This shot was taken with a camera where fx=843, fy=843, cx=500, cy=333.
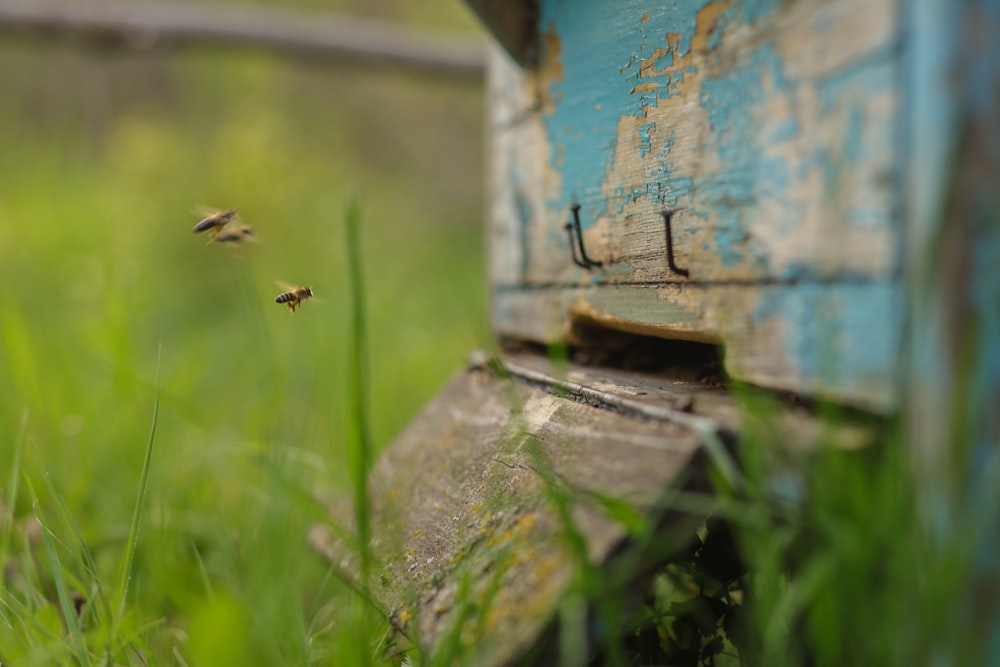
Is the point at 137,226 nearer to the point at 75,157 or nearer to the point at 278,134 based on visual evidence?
the point at 75,157

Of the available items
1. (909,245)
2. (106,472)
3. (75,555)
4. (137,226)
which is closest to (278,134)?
(137,226)

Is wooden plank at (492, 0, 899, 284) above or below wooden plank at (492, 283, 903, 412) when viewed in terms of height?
above

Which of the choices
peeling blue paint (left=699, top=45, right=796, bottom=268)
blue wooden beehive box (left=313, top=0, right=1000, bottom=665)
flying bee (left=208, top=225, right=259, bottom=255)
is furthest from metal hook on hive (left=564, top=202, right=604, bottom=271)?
flying bee (left=208, top=225, right=259, bottom=255)

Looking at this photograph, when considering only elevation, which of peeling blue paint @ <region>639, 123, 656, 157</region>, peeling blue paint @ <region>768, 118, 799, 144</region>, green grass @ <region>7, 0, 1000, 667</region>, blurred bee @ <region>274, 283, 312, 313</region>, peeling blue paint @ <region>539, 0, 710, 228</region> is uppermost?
peeling blue paint @ <region>539, 0, 710, 228</region>

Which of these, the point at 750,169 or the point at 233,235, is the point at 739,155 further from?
the point at 233,235

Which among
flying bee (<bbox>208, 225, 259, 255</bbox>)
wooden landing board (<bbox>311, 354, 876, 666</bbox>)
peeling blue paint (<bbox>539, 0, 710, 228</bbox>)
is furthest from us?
flying bee (<bbox>208, 225, 259, 255</bbox>)

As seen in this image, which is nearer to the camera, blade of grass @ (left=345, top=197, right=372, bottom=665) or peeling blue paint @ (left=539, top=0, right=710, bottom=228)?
blade of grass @ (left=345, top=197, right=372, bottom=665)

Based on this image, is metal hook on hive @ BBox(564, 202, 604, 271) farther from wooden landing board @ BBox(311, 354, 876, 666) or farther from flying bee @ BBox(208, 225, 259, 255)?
flying bee @ BBox(208, 225, 259, 255)

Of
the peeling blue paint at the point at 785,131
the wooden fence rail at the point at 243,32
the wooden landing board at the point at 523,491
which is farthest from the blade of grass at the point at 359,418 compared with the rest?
the wooden fence rail at the point at 243,32

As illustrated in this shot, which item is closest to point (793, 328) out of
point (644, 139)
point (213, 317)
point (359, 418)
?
point (644, 139)
